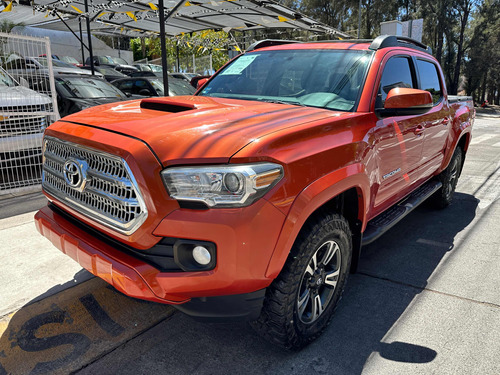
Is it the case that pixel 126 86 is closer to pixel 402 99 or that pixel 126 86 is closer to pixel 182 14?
pixel 182 14

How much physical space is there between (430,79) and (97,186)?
12.3ft

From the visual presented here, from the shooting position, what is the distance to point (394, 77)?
3.46m

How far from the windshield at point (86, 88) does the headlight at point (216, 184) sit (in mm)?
7354

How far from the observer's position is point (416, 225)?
15.9ft

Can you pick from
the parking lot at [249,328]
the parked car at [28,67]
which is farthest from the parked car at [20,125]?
the parking lot at [249,328]

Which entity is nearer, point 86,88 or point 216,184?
point 216,184

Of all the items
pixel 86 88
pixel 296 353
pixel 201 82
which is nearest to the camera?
pixel 296 353

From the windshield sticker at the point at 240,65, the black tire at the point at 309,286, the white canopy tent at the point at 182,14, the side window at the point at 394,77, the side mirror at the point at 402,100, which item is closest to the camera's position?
the black tire at the point at 309,286

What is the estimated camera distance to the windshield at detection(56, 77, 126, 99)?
8.42 metres

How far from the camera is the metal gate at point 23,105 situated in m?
5.30

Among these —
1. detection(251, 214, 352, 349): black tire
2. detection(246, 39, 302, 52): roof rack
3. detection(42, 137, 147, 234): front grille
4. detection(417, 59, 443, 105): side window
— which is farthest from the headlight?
detection(417, 59, 443, 105): side window

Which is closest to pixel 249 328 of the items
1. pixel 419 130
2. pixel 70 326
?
pixel 70 326

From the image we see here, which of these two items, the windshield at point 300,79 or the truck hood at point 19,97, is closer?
the windshield at point 300,79

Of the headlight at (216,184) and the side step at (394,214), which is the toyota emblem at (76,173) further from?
the side step at (394,214)
